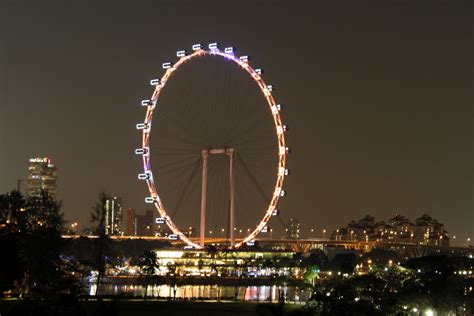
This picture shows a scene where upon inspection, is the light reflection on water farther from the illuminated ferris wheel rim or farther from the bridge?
the bridge

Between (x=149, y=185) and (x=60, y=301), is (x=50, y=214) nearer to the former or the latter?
(x=149, y=185)

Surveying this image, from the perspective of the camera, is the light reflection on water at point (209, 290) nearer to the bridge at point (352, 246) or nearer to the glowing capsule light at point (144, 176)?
the glowing capsule light at point (144, 176)

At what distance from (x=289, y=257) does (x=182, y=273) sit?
66.3 feet

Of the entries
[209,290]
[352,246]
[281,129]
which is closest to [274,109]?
[281,129]

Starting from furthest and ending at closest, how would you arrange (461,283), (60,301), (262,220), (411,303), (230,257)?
(230,257), (262,220), (461,283), (411,303), (60,301)

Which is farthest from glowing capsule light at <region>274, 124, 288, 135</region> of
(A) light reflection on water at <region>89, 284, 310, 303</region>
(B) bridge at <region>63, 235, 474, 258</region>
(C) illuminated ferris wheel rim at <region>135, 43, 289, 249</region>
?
(B) bridge at <region>63, 235, 474, 258</region>

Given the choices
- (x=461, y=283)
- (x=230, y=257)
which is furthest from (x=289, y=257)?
(x=461, y=283)

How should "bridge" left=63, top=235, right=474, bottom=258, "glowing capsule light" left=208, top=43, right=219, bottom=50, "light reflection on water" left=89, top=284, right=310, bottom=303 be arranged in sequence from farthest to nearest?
"bridge" left=63, top=235, right=474, bottom=258 < "light reflection on water" left=89, top=284, right=310, bottom=303 < "glowing capsule light" left=208, top=43, right=219, bottom=50

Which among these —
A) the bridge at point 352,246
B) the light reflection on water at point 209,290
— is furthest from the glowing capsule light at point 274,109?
the bridge at point 352,246

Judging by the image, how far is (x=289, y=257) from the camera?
124875mm

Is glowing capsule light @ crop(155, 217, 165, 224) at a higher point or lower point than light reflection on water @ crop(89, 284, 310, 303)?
higher

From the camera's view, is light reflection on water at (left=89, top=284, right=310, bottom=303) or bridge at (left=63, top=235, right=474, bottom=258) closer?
light reflection on water at (left=89, top=284, right=310, bottom=303)

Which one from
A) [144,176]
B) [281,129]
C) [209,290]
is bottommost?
[209,290]

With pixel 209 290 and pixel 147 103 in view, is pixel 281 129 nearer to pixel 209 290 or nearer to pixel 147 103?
pixel 147 103
